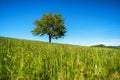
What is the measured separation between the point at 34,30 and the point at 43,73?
6456 cm

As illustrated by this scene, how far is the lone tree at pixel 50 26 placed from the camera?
6562 centimetres

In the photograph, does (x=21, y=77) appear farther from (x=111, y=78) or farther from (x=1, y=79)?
(x=111, y=78)

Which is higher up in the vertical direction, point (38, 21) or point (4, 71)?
point (38, 21)

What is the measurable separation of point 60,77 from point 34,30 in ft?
213

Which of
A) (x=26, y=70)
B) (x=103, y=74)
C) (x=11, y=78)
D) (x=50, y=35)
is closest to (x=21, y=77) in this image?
(x=11, y=78)

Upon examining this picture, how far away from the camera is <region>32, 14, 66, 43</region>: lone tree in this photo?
215 feet

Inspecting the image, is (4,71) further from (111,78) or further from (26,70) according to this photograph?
(111,78)

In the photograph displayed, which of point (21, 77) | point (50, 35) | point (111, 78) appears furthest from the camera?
point (50, 35)

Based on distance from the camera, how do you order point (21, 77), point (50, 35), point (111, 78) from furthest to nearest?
1. point (50, 35)
2. point (111, 78)
3. point (21, 77)

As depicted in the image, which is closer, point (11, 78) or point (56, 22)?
point (11, 78)

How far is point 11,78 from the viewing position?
2.33m

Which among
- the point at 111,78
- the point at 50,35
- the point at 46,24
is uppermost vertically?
the point at 46,24

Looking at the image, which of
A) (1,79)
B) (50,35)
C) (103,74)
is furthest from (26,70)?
(50,35)

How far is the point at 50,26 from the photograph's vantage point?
67.1 metres
